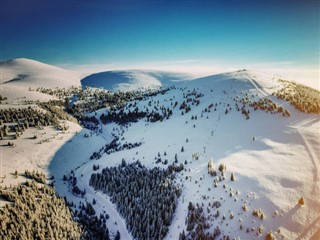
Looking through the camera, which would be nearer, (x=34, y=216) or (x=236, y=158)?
(x=34, y=216)

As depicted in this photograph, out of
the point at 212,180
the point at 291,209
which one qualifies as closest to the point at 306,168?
the point at 291,209

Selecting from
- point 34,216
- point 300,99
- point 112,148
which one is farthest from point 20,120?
point 300,99

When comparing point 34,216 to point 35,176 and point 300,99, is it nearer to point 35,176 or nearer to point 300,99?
point 35,176

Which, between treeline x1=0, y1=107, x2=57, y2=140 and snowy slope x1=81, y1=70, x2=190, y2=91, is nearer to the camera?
treeline x1=0, y1=107, x2=57, y2=140

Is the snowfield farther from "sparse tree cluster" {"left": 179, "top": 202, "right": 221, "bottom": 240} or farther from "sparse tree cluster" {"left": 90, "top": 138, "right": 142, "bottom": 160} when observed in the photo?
"sparse tree cluster" {"left": 90, "top": 138, "right": 142, "bottom": 160}

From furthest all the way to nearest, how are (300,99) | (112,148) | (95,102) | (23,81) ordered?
(23,81) < (95,102) < (300,99) < (112,148)

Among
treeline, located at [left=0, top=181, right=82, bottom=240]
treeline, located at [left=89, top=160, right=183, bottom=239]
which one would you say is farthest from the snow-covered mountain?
treeline, located at [left=0, top=181, right=82, bottom=240]
